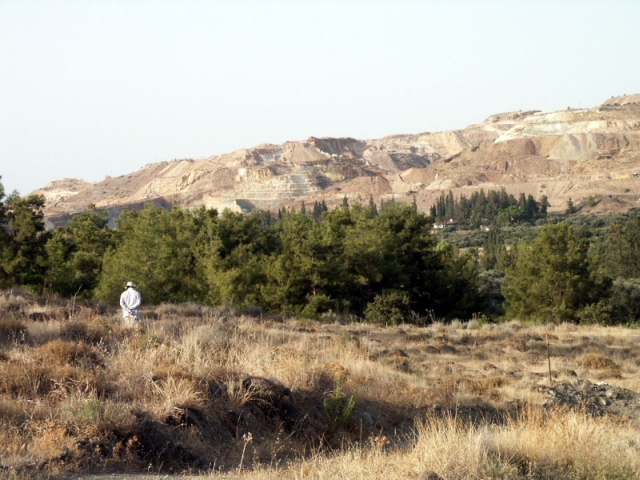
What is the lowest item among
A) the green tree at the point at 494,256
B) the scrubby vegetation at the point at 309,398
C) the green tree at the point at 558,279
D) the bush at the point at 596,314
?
the green tree at the point at 494,256

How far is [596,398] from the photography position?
1134 cm

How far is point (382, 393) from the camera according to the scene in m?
9.27

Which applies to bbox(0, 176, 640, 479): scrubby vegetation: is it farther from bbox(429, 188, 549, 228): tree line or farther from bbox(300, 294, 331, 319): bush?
bbox(429, 188, 549, 228): tree line

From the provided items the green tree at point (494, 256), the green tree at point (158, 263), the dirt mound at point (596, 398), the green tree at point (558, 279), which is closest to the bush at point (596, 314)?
the green tree at point (558, 279)

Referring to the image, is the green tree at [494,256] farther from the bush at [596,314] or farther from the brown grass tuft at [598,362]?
the brown grass tuft at [598,362]

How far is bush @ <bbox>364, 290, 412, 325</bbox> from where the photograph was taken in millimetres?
30562

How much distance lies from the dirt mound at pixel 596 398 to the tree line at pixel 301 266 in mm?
17855

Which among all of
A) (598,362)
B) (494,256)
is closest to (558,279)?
(598,362)

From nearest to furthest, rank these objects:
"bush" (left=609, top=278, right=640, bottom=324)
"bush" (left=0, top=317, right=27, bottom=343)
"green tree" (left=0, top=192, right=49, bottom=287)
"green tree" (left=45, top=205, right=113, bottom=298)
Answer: "bush" (left=0, top=317, right=27, bottom=343) → "green tree" (left=0, top=192, right=49, bottom=287) → "green tree" (left=45, top=205, right=113, bottom=298) → "bush" (left=609, top=278, right=640, bottom=324)

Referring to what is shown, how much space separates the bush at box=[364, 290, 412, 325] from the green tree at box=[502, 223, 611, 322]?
925 centimetres

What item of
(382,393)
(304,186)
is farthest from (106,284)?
(304,186)

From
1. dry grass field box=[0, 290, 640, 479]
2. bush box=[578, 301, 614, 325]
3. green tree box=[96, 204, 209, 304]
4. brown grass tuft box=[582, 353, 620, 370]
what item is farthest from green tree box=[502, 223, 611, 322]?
dry grass field box=[0, 290, 640, 479]

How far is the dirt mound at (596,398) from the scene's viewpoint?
1048cm

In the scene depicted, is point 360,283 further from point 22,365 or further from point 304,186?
point 304,186
